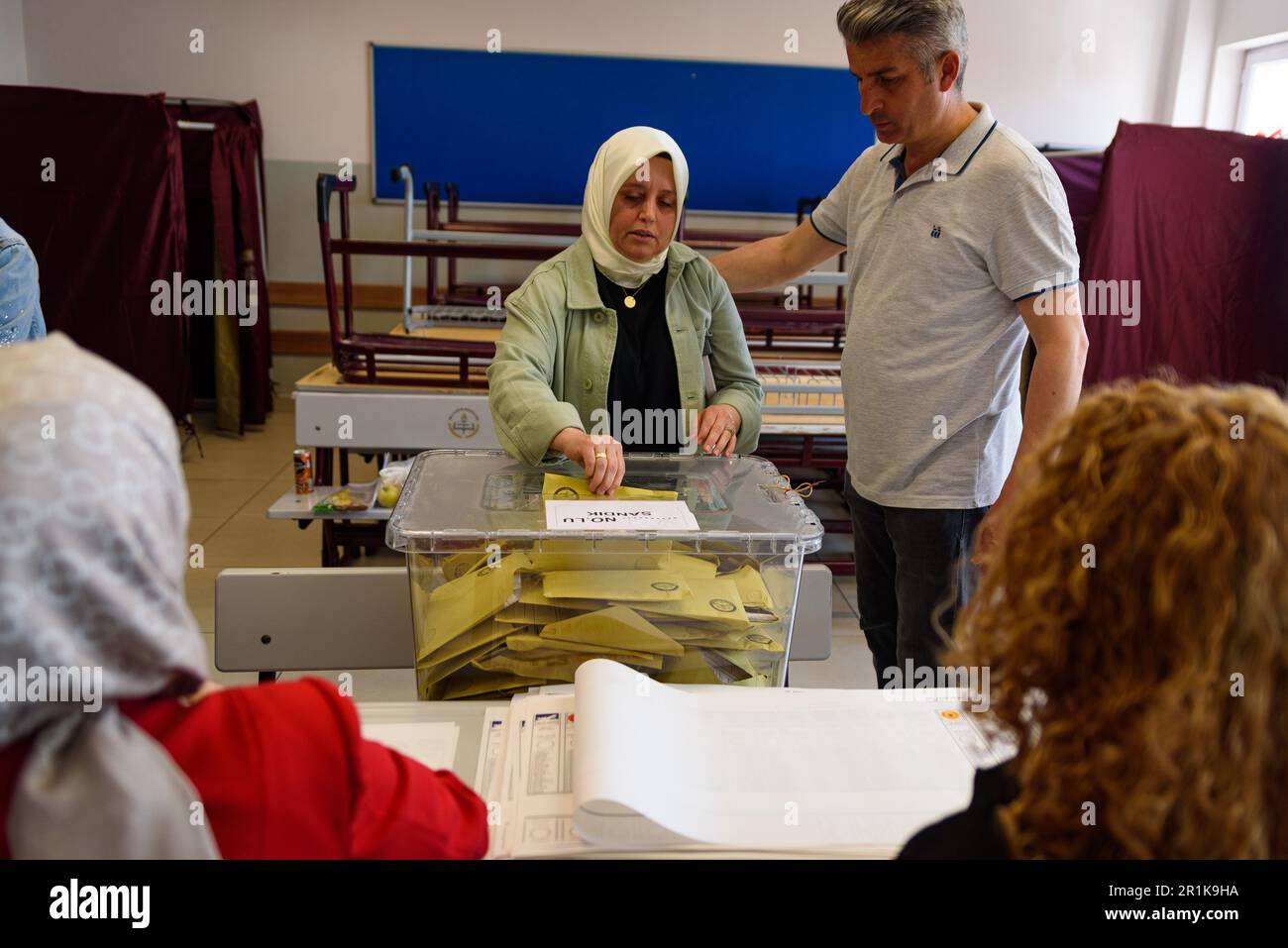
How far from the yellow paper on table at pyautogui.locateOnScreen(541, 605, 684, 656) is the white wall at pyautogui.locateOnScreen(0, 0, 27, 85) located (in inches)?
238

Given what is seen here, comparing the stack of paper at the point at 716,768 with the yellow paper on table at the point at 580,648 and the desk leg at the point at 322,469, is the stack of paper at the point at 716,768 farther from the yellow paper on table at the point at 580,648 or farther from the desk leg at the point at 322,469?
the desk leg at the point at 322,469

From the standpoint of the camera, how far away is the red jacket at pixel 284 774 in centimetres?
62

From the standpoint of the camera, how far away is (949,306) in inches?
62.5

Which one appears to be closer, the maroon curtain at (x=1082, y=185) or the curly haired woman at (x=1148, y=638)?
the curly haired woman at (x=1148, y=638)

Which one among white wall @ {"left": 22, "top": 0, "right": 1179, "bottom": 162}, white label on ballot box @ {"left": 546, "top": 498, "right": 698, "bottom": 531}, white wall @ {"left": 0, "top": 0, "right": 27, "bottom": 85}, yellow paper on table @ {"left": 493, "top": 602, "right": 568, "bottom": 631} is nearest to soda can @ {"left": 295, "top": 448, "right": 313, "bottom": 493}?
white label on ballot box @ {"left": 546, "top": 498, "right": 698, "bottom": 531}

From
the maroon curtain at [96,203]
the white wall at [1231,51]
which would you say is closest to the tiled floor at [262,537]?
the maroon curtain at [96,203]

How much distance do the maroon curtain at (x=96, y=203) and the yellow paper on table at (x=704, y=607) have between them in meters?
4.42

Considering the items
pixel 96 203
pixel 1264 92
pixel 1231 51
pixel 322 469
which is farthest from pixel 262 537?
pixel 1231 51

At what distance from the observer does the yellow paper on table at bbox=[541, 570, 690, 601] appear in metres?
1.06

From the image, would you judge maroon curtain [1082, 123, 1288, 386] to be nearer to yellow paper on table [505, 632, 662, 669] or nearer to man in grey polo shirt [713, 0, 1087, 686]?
man in grey polo shirt [713, 0, 1087, 686]

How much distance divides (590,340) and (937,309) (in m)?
0.57

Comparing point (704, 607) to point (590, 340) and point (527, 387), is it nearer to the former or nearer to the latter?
point (527, 387)

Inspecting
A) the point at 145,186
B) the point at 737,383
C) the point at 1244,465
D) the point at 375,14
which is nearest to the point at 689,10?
the point at 375,14
